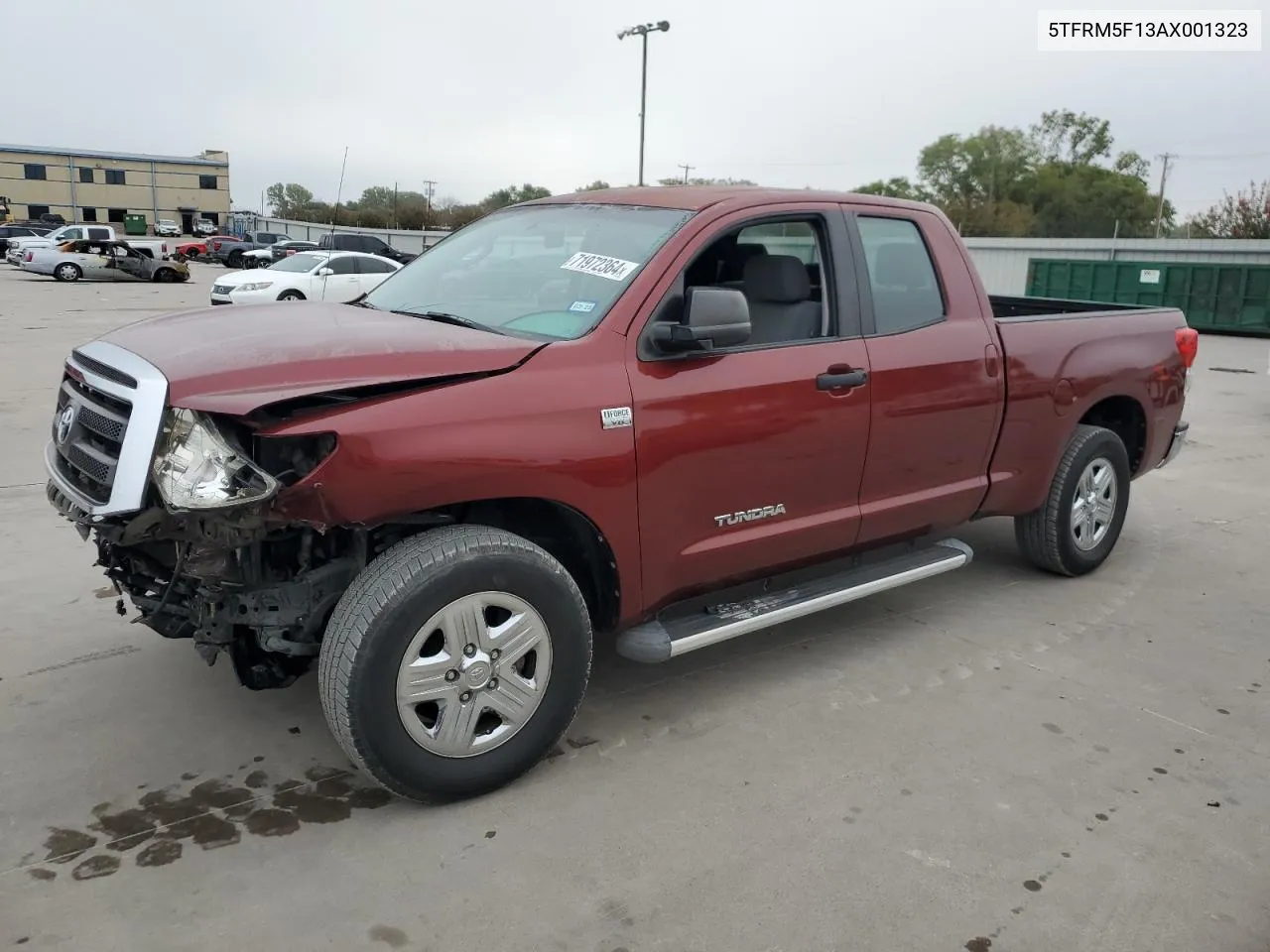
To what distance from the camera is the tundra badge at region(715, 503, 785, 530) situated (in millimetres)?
3637

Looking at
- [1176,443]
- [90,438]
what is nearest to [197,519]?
[90,438]

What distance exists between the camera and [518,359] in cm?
315

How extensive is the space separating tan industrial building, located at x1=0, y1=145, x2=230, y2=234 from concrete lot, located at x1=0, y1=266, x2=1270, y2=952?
91798 millimetres

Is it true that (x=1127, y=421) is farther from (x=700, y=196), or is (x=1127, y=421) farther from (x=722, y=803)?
(x=722, y=803)

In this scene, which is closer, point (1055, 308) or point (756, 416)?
point (756, 416)

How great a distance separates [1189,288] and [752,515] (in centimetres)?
2467

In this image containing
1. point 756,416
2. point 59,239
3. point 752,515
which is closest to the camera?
point 756,416

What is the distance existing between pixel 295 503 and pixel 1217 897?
2.73 m

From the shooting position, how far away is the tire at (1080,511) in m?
5.11

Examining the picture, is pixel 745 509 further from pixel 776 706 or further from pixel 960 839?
pixel 960 839

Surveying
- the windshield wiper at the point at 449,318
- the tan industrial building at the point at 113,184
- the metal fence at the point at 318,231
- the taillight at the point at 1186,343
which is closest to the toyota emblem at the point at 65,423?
the windshield wiper at the point at 449,318

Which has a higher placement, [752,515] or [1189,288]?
[1189,288]

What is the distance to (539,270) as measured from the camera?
12.5ft

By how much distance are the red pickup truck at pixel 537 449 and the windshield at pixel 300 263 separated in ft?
60.2
